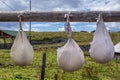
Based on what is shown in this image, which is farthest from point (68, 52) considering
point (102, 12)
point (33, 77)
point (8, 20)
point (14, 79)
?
point (33, 77)

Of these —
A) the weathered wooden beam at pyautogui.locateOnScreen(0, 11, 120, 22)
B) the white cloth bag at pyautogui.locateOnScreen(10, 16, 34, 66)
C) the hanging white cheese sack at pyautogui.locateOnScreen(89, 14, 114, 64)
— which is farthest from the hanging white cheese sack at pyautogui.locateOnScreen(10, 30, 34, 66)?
the hanging white cheese sack at pyautogui.locateOnScreen(89, 14, 114, 64)

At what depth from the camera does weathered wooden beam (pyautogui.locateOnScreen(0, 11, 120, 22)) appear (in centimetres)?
248

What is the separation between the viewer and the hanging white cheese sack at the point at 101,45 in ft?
7.66

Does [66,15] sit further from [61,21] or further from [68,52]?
[68,52]

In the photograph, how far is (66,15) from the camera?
247 cm

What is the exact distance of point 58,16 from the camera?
Result: 2520 millimetres

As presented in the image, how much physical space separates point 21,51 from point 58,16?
0.42 metres

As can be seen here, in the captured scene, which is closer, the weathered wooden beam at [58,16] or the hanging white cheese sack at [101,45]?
the hanging white cheese sack at [101,45]

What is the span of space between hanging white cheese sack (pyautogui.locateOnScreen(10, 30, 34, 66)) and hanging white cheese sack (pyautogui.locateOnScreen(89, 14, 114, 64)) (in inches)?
19.8

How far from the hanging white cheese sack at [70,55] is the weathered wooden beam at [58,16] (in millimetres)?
197

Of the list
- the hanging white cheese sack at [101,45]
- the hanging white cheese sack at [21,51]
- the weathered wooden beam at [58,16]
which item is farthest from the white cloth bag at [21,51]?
the hanging white cheese sack at [101,45]

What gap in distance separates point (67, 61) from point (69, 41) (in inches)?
6.5

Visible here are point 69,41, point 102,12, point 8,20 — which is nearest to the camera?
point 69,41

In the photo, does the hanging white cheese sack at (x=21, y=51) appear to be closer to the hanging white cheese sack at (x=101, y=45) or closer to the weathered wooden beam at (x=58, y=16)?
the weathered wooden beam at (x=58, y=16)
